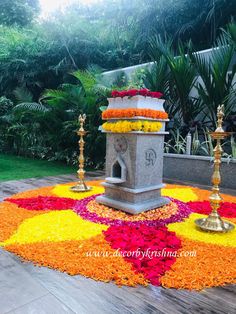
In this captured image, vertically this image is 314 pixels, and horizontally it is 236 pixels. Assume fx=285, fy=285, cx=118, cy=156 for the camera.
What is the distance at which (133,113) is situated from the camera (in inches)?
119

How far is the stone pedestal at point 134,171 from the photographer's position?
311 centimetres

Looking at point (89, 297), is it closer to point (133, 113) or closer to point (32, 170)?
point (133, 113)

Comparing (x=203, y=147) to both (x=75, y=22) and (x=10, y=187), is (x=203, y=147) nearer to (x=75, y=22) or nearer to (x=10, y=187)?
(x=10, y=187)

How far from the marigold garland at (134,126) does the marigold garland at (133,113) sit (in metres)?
0.07

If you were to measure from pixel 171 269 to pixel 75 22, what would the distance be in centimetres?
893

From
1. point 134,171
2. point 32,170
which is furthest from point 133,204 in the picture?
point 32,170

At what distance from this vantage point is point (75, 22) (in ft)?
29.9

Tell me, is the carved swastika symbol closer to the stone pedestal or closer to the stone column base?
the stone pedestal

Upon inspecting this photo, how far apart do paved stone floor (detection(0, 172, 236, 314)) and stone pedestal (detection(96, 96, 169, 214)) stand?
1.33 meters

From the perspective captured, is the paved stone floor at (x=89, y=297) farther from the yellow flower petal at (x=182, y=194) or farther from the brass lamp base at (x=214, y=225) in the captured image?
the yellow flower petal at (x=182, y=194)

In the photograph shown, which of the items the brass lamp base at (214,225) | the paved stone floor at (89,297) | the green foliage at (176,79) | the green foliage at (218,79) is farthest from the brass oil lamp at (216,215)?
the green foliage at (176,79)

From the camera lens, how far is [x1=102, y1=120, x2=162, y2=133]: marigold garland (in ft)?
9.93

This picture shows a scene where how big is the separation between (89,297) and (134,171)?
1.61 m

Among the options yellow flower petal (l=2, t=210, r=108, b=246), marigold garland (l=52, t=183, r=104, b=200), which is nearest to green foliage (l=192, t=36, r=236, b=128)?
marigold garland (l=52, t=183, r=104, b=200)
